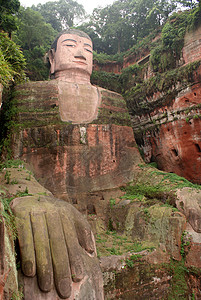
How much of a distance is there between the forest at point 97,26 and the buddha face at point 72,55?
1.96m

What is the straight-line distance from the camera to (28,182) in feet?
23.2

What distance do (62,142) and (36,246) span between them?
6.83m

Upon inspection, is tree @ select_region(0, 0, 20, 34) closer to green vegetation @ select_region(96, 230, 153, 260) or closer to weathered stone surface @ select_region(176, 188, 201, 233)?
green vegetation @ select_region(96, 230, 153, 260)

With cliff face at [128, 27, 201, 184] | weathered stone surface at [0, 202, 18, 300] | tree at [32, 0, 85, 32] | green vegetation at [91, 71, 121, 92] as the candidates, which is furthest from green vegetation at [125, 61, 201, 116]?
tree at [32, 0, 85, 32]

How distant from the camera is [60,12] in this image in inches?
1206

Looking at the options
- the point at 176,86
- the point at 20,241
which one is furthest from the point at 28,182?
the point at 176,86

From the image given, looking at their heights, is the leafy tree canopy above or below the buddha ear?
above

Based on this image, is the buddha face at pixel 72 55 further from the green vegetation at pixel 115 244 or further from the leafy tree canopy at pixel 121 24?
the leafy tree canopy at pixel 121 24

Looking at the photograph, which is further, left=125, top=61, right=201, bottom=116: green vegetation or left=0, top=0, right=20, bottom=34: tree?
left=125, top=61, right=201, bottom=116: green vegetation

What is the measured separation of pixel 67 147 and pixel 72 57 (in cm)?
506

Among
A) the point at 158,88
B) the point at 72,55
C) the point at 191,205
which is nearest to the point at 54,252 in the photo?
the point at 191,205

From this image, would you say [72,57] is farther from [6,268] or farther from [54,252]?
[6,268]

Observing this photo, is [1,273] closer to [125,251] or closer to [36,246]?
[36,246]

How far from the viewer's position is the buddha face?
1237cm
